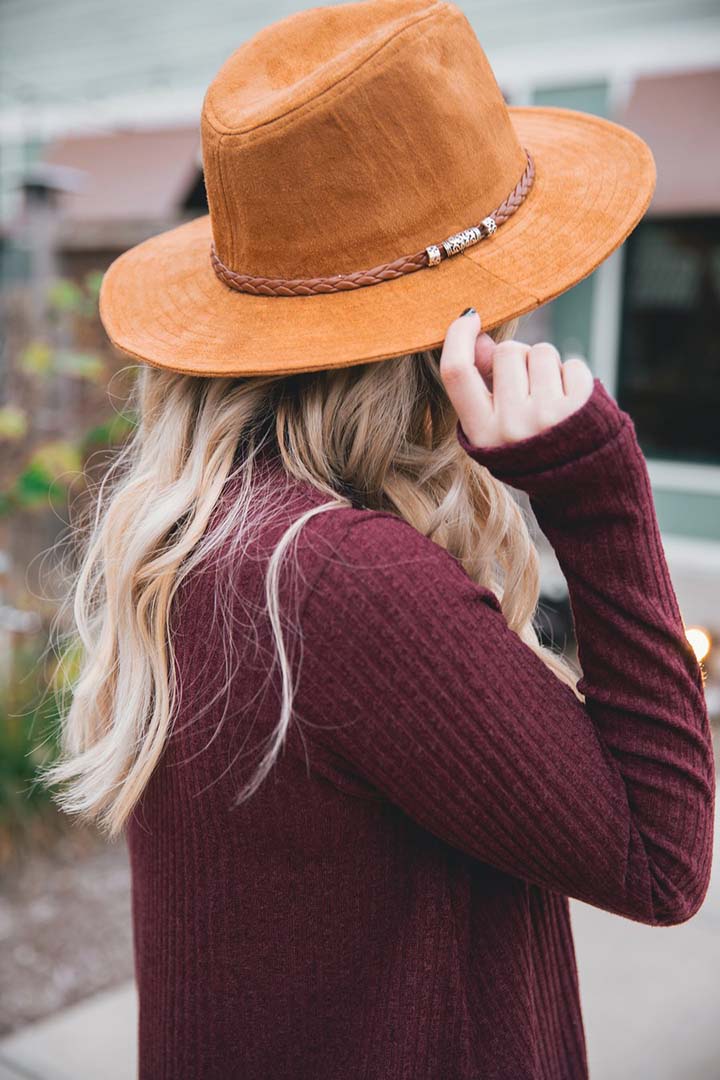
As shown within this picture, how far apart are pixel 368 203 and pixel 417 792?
62 centimetres

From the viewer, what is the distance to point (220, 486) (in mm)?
1074

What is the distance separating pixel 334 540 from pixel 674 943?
86.9 inches

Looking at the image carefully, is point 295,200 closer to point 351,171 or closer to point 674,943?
point 351,171

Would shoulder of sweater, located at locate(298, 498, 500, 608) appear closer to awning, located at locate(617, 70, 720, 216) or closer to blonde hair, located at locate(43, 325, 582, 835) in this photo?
blonde hair, located at locate(43, 325, 582, 835)

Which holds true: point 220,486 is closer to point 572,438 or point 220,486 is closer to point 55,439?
point 572,438

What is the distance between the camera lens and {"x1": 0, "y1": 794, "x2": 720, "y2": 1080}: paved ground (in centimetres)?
222

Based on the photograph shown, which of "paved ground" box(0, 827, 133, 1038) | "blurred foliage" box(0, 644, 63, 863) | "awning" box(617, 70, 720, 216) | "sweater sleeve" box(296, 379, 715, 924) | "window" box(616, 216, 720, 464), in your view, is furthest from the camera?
"window" box(616, 216, 720, 464)

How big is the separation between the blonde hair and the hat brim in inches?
2.3

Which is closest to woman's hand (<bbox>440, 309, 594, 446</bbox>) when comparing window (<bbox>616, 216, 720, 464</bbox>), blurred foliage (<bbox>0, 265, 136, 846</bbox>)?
blurred foliage (<bbox>0, 265, 136, 846</bbox>)

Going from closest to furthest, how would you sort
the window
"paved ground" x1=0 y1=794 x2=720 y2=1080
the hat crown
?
1. the hat crown
2. "paved ground" x1=0 y1=794 x2=720 y2=1080
3. the window

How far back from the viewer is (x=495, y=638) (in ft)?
3.01

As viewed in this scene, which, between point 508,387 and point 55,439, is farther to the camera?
point 55,439

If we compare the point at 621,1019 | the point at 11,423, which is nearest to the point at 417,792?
the point at 621,1019

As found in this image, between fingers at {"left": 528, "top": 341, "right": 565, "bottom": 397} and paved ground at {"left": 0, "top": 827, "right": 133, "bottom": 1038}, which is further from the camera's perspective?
paved ground at {"left": 0, "top": 827, "right": 133, "bottom": 1038}
